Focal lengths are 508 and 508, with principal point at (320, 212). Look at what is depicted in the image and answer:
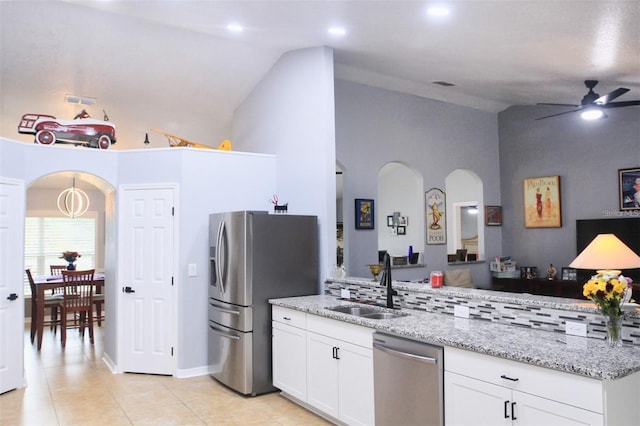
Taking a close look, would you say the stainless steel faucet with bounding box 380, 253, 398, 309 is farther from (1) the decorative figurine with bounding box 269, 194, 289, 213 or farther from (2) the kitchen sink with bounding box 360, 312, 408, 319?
(1) the decorative figurine with bounding box 269, 194, 289, 213

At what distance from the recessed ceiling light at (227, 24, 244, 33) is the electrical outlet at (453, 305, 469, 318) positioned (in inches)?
131

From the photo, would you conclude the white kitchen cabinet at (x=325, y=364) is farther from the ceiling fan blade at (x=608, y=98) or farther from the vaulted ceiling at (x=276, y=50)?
the ceiling fan blade at (x=608, y=98)

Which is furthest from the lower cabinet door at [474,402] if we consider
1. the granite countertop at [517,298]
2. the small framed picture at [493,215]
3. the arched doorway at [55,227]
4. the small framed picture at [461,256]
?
→ the arched doorway at [55,227]

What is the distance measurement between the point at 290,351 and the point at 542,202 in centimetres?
517

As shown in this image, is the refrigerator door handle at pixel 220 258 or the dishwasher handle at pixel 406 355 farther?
the refrigerator door handle at pixel 220 258

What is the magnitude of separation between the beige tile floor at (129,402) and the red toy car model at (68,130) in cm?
245

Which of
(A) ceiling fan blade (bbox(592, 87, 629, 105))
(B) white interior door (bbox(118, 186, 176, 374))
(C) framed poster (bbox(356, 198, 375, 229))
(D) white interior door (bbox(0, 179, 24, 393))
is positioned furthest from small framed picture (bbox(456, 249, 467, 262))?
(D) white interior door (bbox(0, 179, 24, 393))

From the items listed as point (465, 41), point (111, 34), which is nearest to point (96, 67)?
point (111, 34)

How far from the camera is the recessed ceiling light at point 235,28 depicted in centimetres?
495

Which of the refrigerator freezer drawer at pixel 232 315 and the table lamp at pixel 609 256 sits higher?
the table lamp at pixel 609 256

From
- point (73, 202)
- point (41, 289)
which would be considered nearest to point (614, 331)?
point (41, 289)

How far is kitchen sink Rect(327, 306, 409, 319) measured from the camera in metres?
3.90

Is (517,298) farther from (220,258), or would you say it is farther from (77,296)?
(77,296)

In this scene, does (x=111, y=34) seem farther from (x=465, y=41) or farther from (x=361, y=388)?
(x=361, y=388)
